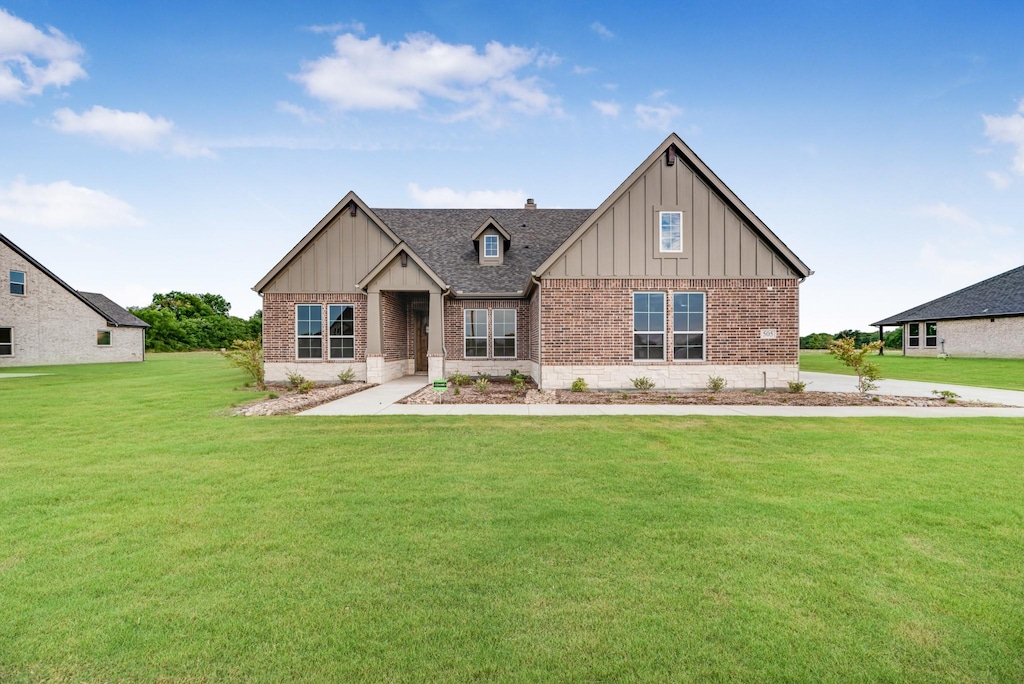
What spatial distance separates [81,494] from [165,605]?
3.24 metres

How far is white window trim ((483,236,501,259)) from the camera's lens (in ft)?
61.4

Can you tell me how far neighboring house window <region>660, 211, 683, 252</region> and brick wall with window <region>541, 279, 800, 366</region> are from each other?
110 centimetres

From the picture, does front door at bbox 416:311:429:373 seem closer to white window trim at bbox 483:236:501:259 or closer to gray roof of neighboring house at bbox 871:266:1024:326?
white window trim at bbox 483:236:501:259

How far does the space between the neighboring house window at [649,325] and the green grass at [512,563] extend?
7.36 m

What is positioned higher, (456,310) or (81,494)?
(456,310)

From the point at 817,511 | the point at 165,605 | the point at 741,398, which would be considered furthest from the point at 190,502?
the point at 741,398

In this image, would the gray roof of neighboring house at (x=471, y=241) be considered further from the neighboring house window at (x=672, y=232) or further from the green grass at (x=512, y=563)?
the green grass at (x=512, y=563)

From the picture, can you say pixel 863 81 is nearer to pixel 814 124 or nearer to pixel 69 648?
pixel 814 124

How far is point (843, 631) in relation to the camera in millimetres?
2500

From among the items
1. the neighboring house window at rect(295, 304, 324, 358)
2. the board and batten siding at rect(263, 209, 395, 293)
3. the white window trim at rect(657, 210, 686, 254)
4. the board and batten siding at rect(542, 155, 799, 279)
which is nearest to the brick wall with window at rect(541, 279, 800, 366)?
the board and batten siding at rect(542, 155, 799, 279)

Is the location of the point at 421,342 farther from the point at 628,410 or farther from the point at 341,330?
the point at 628,410

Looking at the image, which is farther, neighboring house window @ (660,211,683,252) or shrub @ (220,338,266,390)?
shrub @ (220,338,266,390)

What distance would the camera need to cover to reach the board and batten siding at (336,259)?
55.5ft

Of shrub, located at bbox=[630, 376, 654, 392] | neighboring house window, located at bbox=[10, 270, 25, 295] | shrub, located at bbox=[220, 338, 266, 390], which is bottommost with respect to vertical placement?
shrub, located at bbox=[630, 376, 654, 392]
